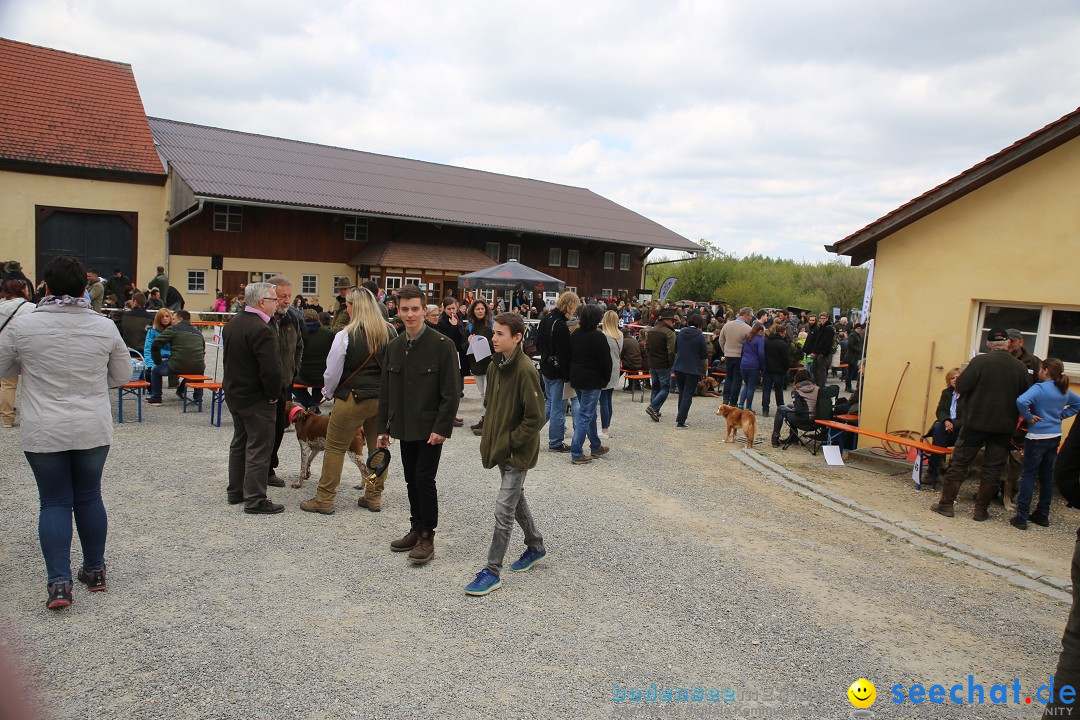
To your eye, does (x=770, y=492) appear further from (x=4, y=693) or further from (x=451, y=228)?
(x=451, y=228)

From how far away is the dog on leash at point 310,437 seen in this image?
6.89 m

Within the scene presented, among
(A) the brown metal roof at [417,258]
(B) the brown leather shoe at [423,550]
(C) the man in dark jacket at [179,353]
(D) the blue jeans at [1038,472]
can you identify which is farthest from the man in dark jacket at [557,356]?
(A) the brown metal roof at [417,258]

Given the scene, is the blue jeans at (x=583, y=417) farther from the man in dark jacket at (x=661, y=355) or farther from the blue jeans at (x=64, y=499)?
the blue jeans at (x=64, y=499)

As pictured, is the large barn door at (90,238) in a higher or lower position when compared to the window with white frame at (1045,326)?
higher

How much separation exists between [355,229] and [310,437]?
83.1ft

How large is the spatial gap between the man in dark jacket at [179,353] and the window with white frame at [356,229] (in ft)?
67.0

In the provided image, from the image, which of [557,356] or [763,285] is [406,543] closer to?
[557,356]

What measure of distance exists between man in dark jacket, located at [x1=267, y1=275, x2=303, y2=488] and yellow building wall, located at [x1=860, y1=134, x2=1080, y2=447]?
761cm

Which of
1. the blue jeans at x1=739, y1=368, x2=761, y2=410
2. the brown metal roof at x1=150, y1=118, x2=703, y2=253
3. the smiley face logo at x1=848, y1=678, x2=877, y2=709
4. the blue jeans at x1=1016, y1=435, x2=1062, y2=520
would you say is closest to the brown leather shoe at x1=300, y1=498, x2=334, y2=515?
the smiley face logo at x1=848, y1=678, x2=877, y2=709

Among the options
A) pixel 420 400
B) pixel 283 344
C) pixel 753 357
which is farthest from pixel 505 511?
pixel 753 357

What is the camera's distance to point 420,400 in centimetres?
525

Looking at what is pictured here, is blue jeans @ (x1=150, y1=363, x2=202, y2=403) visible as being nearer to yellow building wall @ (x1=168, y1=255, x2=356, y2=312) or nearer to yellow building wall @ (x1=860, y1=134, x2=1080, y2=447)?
yellow building wall @ (x1=860, y1=134, x2=1080, y2=447)

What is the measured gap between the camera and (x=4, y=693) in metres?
0.81

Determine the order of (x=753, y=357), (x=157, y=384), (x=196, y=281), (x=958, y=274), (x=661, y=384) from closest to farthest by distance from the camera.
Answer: (x=958, y=274), (x=157, y=384), (x=661, y=384), (x=753, y=357), (x=196, y=281)
